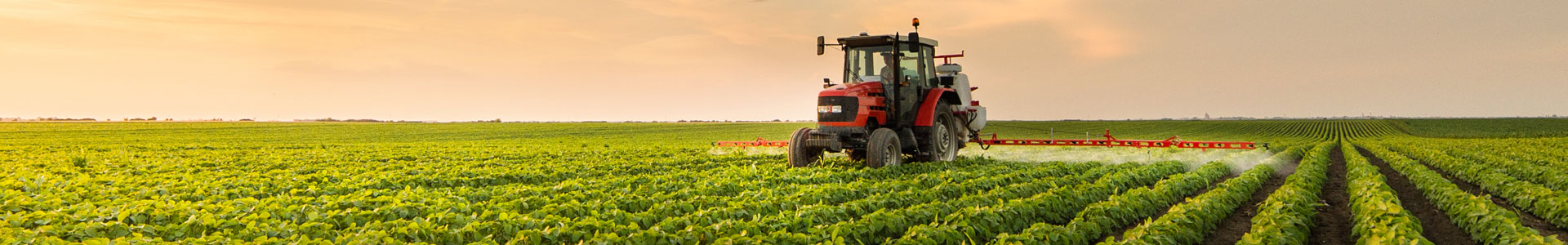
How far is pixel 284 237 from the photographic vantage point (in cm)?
649

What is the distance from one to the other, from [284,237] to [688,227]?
11.2ft

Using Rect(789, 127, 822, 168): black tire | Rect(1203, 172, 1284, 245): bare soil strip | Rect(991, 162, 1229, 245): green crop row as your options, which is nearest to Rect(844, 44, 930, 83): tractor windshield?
Rect(789, 127, 822, 168): black tire

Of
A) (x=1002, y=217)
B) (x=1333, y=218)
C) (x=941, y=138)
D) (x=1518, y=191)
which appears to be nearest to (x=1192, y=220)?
(x=1002, y=217)

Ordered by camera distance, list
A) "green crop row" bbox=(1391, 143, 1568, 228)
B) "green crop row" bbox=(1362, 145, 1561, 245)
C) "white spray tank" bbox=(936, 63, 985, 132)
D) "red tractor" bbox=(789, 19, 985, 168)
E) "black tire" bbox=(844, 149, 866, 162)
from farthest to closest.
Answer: "white spray tank" bbox=(936, 63, 985, 132)
"black tire" bbox=(844, 149, 866, 162)
"red tractor" bbox=(789, 19, 985, 168)
"green crop row" bbox=(1391, 143, 1568, 228)
"green crop row" bbox=(1362, 145, 1561, 245)

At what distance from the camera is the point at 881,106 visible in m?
13.0

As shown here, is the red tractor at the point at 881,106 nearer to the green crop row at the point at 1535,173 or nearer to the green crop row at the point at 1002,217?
the green crop row at the point at 1002,217

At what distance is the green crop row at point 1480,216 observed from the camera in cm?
639

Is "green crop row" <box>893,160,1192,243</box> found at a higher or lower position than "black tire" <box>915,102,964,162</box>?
lower

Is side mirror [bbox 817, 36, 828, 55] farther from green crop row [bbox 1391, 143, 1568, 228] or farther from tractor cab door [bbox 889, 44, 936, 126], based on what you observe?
green crop row [bbox 1391, 143, 1568, 228]

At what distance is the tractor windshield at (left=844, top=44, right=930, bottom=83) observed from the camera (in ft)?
43.8

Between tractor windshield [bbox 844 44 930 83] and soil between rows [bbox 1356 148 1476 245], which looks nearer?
soil between rows [bbox 1356 148 1476 245]

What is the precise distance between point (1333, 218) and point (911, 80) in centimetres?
632

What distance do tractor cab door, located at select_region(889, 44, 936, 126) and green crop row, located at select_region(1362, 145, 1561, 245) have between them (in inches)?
279

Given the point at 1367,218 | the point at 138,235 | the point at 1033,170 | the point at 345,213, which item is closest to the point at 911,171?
the point at 1033,170
